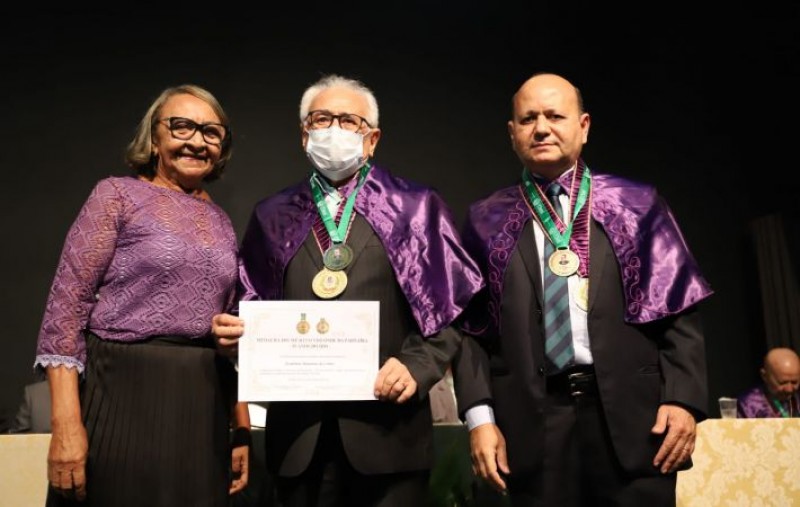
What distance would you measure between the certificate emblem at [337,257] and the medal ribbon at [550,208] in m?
0.58

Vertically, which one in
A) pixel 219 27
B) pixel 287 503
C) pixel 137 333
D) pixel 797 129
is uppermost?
pixel 219 27

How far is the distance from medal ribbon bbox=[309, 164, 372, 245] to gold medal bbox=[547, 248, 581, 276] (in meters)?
0.61

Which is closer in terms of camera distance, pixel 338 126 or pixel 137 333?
pixel 137 333

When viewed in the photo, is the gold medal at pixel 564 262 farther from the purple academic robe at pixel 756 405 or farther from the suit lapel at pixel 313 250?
the purple academic robe at pixel 756 405

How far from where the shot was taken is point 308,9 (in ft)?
16.3

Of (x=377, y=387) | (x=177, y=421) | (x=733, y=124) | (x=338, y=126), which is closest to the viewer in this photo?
(x=377, y=387)

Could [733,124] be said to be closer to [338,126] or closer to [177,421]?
[338,126]

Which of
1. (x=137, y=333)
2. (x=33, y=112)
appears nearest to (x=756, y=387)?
(x=137, y=333)

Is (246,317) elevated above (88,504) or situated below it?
above

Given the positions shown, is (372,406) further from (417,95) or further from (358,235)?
(417,95)

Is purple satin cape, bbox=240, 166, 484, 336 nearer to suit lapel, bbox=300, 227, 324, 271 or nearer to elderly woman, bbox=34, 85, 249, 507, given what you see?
suit lapel, bbox=300, 227, 324, 271

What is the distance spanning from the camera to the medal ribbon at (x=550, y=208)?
2262mm

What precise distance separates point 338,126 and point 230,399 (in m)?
0.93

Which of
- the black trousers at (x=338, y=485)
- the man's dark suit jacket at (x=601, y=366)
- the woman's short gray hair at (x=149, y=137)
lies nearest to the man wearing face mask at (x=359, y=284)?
the black trousers at (x=338, y=485)
